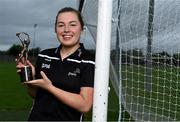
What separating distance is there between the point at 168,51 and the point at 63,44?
198 centimetres

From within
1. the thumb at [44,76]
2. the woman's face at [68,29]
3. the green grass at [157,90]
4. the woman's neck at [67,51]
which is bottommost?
the green grass at [157,90]

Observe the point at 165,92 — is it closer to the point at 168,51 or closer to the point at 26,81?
the point at 168,51

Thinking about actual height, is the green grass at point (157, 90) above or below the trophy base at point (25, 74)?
below

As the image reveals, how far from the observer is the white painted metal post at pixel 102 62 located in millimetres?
2977

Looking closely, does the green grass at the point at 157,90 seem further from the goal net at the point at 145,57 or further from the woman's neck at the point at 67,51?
the woman's neck at the point at 67,51

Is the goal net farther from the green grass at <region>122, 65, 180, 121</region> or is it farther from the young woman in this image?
the young woman

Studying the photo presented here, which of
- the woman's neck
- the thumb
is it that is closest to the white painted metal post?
the woman's neck

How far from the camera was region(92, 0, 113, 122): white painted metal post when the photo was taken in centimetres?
298

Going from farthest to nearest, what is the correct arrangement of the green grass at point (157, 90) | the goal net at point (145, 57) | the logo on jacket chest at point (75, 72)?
1. the green grass at point (157, 90)
2. the goal net at point (145, 57)
3. the logo on jacket chest at point (75, 72)

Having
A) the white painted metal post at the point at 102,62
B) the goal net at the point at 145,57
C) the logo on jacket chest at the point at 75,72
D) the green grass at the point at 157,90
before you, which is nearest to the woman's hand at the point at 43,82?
the logo on jacket chest at the point at 75,72

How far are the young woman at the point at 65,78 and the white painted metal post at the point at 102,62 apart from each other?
0.05 metres

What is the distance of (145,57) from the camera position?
14.6ft

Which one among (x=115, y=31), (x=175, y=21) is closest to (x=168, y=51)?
(x=175, y=21)

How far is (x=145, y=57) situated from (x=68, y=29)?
1669 mm
